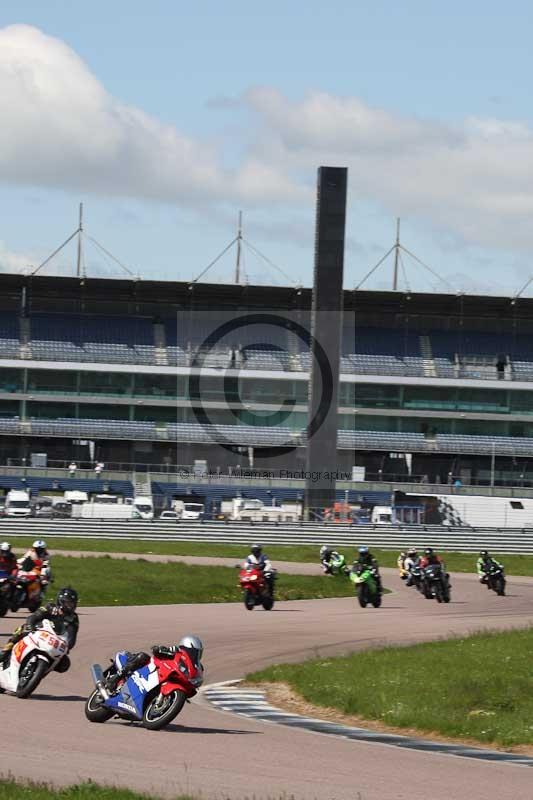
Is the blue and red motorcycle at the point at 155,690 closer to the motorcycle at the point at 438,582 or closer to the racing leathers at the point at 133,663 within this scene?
the racing leathers at the point at 133,663

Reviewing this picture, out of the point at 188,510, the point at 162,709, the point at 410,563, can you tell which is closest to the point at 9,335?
the point at 188,510

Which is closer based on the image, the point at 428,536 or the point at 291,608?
the point at 291,608

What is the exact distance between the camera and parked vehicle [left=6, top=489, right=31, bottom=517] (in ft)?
208

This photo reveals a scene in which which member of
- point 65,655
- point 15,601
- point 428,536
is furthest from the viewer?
point 428,536

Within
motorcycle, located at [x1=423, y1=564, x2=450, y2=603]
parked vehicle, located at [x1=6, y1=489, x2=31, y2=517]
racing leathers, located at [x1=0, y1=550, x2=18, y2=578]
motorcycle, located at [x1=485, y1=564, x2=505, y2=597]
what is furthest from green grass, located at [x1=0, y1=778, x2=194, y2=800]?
parked vehicle, located at [x1=6, y1=489, x2=31, y2=517]

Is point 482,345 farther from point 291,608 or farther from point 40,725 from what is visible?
point 40,725

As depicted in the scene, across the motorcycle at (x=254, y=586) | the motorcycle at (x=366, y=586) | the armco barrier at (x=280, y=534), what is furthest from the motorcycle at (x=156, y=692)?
the armco barrier at (x=280, y=534)

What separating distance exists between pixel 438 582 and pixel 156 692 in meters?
23.2

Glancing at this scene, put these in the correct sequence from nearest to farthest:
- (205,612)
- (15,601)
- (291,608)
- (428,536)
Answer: (15,601) → (205,612) → (291,608) → (428,536)

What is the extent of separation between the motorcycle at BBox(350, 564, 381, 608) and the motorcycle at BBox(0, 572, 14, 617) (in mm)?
9844

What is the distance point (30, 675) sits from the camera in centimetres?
1617

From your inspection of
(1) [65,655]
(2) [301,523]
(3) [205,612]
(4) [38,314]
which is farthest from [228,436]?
(1) [65,655]

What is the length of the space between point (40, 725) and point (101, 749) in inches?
56.7

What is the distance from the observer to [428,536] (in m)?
61.8
